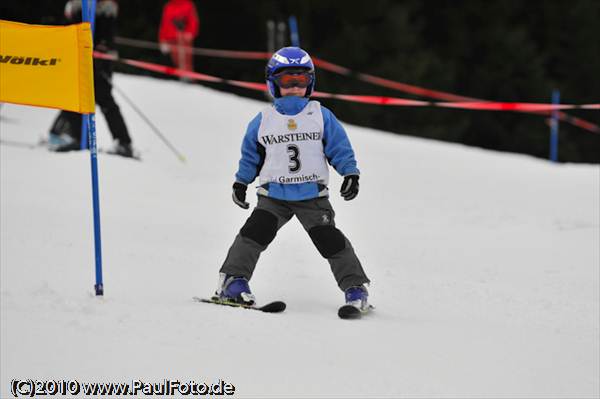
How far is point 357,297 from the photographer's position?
567 cm

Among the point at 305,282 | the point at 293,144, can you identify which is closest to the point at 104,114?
the point at 305,282

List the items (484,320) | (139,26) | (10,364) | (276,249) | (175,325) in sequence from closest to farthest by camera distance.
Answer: (10,364)
(175,325)
(484,320)
(276,249)
(139,26)

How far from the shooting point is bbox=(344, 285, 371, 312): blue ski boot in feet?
18.6

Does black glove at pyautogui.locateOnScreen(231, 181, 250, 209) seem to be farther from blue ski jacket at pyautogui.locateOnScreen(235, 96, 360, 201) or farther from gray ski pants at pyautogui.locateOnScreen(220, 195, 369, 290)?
gray ski pants at pyautogui.locateOnScreen(220, 195, 369, 290)

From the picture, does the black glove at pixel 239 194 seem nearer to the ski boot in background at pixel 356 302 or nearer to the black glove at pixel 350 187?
the black glove at pixel 350 187

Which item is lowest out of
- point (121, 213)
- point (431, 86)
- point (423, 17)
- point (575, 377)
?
point (575, 377)

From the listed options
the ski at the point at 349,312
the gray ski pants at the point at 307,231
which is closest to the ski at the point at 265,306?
the gray ski pants at the point at 307,231

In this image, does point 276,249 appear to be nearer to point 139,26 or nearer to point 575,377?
point 575,377

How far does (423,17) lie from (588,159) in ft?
25.2

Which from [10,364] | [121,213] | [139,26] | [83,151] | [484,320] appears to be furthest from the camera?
[139,26]

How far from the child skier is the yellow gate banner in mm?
943

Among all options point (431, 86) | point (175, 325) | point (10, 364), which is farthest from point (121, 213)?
point (431, 86)

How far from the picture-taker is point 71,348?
177 inches

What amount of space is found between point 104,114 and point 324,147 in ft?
Answer: 15.8
